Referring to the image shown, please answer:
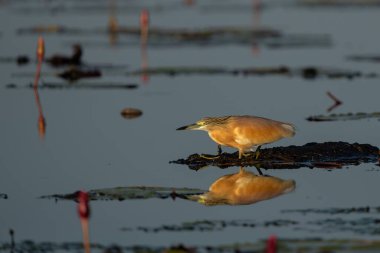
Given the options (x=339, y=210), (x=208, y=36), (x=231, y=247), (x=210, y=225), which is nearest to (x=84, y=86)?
(x=208, y=36)

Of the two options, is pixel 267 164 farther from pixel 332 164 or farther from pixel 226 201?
pixel 226 201

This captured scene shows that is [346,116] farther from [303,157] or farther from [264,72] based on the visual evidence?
[264,72]

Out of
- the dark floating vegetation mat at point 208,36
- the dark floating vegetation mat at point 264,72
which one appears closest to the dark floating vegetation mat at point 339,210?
the dark floating vegetation mat at point 264,72

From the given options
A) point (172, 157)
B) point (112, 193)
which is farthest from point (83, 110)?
point (112, 193)

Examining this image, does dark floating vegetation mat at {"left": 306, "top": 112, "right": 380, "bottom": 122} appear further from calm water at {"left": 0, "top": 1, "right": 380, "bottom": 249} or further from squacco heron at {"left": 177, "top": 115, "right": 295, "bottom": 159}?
squacco heron at {"left": 177, "top": 115, "right": 295, "bottom": 159}

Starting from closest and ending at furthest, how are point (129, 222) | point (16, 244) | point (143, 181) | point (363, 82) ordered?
point (16, 244) → point (129, 222) → point (143, 181) → point (363, 82)

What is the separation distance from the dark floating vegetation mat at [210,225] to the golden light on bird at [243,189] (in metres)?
0.82

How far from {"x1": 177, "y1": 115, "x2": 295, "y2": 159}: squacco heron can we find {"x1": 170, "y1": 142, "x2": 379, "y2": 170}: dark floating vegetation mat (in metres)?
0.24

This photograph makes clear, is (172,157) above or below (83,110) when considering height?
below

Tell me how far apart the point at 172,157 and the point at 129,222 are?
310 centimetres

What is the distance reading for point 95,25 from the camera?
98.9 feet

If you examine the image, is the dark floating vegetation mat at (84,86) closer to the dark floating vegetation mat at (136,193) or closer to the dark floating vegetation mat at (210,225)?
the dark floating vegetation mat at (136,193)

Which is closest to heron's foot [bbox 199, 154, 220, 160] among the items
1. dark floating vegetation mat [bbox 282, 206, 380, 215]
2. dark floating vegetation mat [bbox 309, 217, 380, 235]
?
dark floating vegetation mat [bbox 282, 206, 380, 215]

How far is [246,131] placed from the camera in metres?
11.7
